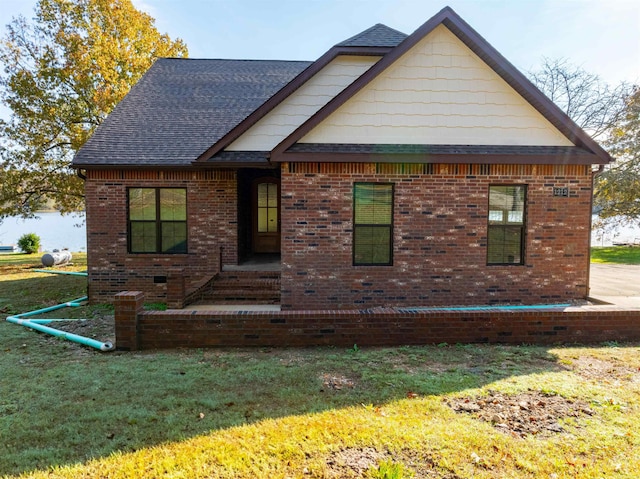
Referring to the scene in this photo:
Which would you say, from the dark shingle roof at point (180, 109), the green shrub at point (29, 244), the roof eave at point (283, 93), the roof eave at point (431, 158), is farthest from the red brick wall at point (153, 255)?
the green shrub at point (29, 244)

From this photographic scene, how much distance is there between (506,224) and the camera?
812cm

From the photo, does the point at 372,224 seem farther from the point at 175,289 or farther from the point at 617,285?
the point at 617,285

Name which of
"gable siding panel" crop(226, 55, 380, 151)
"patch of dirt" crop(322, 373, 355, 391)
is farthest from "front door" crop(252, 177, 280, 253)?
"patch of dirt" crop(322, 373, 355, 391)

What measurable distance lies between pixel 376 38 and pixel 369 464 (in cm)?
940

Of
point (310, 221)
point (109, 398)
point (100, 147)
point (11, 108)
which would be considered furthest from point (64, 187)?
point (109, 398)

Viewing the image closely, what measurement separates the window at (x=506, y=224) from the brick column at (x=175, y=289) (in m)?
6.48

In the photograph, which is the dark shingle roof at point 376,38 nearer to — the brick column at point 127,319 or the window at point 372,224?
the window at point 372,224

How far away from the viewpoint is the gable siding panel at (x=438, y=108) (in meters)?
7.73

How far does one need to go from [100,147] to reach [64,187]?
11.6 m

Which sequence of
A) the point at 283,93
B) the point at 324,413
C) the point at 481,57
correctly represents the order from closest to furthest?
the point at 324,413
the point at 481,57
the point at 283,93

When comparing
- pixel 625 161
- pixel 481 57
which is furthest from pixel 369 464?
pixel 625 161

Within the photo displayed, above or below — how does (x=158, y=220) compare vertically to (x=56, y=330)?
above

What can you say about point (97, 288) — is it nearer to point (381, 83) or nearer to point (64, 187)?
point (381, 83)

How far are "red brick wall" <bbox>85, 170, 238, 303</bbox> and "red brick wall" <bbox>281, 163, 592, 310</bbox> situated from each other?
9.83 ft
